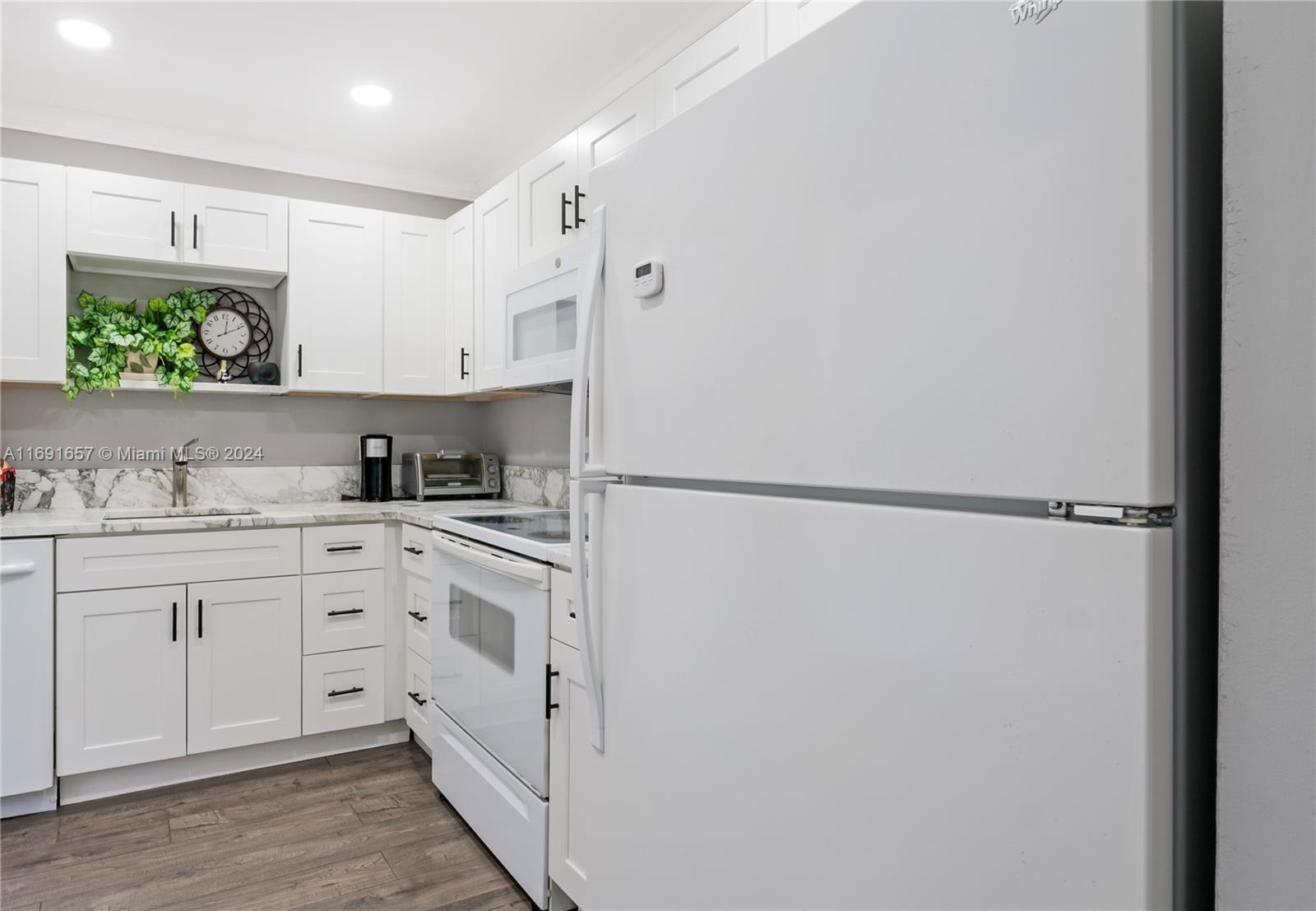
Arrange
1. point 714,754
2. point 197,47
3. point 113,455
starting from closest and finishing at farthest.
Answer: point 714,754
point 197,47
point 113,455

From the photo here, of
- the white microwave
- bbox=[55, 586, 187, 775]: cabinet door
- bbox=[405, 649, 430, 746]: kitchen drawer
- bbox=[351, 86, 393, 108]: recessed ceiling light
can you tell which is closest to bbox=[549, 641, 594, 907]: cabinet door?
the white microwave

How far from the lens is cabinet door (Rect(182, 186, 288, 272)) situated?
3133 mm

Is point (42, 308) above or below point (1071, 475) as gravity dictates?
above

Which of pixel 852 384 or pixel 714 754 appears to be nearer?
pixel 852 384

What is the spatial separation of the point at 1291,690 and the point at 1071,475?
0.22 m

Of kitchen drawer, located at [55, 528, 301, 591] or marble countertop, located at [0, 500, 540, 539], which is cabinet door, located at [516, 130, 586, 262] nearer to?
marble countertop, located at [0, 500, 540, 539]

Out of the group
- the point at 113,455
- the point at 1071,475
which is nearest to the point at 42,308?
the point at 113,455

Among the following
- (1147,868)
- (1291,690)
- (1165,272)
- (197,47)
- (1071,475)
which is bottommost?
(1147,868)

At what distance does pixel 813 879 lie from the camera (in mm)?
908

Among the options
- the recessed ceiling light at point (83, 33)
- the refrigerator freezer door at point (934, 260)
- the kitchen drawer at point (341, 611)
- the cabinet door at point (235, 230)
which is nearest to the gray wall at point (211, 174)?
the cabinet door at point (235, 230)

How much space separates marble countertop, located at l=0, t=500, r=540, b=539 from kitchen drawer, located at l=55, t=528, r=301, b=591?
34mm

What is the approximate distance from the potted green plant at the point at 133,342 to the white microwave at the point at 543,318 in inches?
57.7

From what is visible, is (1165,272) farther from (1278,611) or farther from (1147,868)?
(1147,868)

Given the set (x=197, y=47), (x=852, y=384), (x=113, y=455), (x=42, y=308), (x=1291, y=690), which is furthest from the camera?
(x=113, y=455)
